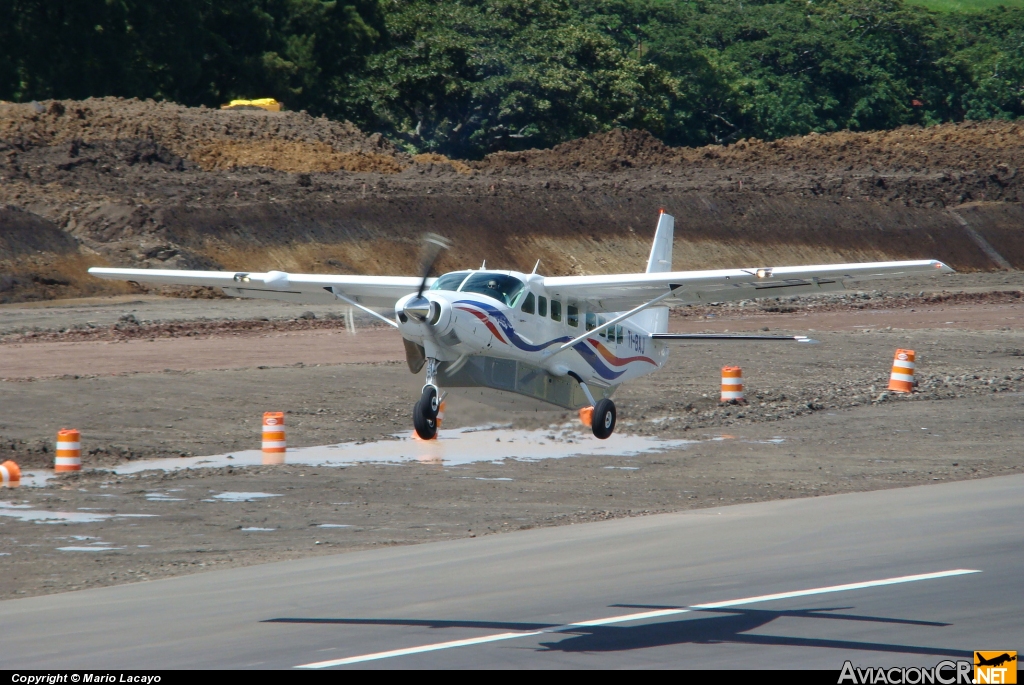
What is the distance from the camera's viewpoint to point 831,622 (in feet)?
34.7

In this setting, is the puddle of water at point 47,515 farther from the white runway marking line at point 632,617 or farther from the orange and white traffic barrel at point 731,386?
the orange and white traffic barrel at point 731,386

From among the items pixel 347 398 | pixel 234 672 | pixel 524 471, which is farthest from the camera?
pixel 347 398

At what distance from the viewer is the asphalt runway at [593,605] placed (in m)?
9.62

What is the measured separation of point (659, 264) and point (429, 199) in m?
26.8

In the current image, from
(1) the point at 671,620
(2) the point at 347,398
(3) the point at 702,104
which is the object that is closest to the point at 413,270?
(2) the point at 347,398

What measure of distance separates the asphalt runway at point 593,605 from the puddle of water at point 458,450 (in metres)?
6.28

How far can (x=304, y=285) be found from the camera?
20.0 metres

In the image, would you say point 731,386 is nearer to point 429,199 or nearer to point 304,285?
point 304,285

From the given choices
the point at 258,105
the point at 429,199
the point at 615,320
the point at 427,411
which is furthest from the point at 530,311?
the point at 258,105

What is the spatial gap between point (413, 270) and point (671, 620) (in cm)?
3676

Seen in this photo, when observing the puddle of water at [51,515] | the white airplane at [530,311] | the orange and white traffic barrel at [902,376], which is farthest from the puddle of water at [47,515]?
the orange and white traffic barrel at [902,376]

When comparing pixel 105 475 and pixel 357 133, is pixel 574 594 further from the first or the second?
pixel 357 133

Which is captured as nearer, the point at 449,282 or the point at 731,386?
the point at 449,282

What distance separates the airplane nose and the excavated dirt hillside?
26456 millimetres
